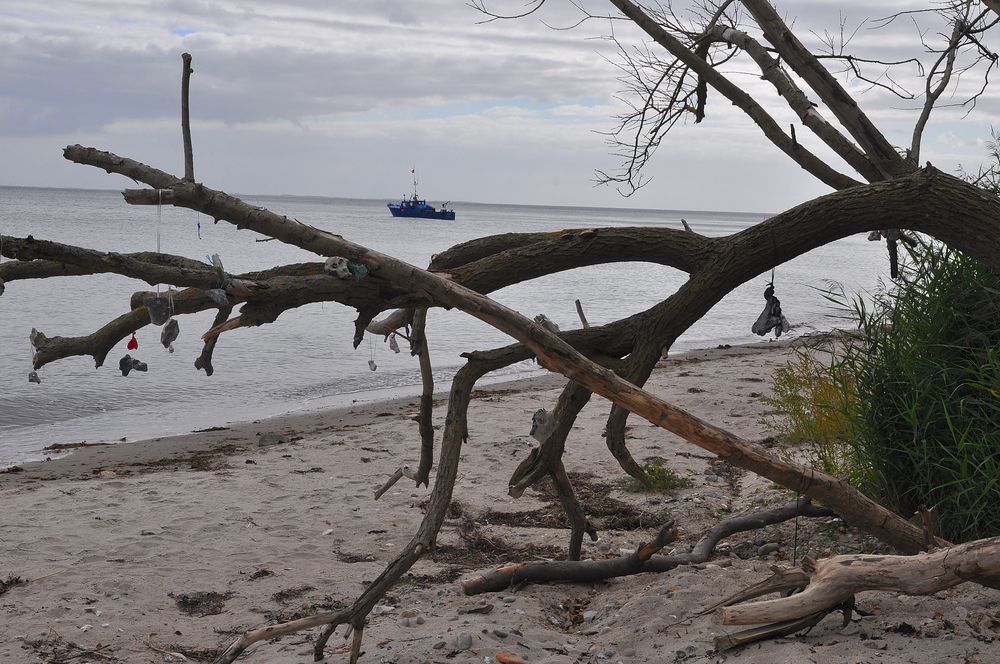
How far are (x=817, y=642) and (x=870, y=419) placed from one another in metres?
1.67

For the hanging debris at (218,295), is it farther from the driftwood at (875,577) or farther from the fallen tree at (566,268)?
the driftwood at (875,577)

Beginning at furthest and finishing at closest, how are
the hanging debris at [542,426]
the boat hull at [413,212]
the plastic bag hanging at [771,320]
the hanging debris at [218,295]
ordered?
the boat hull at [413,212] → the plastic bag hanging at [771,320] → the hanging debris at [542,426] → the hanging debris at [218,295]

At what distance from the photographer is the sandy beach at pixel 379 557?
3715 mm

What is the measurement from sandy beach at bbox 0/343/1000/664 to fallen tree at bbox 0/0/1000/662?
47 centimetres

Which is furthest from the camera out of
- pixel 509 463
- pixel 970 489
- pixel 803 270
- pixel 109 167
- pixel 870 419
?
pixel 803 270

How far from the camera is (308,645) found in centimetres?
427

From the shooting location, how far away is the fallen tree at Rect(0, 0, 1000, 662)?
3.05 metres

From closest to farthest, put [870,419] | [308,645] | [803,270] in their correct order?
[308,645], [870,419], [803,270]

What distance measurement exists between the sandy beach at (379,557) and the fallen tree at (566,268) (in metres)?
0.47

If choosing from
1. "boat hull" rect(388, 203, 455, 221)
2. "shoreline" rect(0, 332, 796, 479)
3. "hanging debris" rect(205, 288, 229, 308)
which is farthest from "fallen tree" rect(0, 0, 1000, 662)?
"boat hull" rect(388, 203, 455, 221)

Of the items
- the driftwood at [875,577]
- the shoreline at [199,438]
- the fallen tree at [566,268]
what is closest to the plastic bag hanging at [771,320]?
the fallen tree at [566,268]

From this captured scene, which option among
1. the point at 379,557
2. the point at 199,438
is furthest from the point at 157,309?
the point at 199,438

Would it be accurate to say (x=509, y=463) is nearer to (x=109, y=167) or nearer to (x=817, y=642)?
(x=817, y=642)

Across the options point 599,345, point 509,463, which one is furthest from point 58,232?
point 599,345
